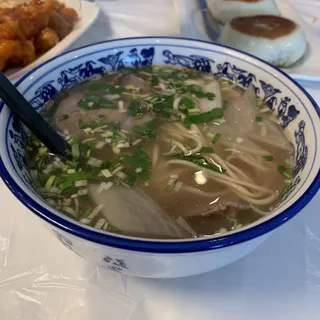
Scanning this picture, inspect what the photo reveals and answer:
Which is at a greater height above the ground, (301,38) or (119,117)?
(119,117)

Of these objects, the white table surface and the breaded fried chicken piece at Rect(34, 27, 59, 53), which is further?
the breaded fried chicken piece at Rect(34, 27, 59, 53)

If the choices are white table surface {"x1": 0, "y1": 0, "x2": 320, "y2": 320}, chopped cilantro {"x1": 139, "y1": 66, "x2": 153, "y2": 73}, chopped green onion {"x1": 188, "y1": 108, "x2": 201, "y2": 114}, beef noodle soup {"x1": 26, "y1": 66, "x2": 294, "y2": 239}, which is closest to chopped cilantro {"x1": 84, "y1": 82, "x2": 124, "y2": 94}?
beef noodle soup {"x1": 26, "y1": 66, "x2": 294, "y2": 239}

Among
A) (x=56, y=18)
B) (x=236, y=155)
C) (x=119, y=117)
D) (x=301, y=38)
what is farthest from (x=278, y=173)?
(x=56, y=18)

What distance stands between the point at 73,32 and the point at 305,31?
3.30 feet

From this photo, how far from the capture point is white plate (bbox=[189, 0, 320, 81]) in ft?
5.24

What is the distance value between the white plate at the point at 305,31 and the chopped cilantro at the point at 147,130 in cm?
65

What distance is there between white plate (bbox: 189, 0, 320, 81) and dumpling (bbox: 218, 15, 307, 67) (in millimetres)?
40

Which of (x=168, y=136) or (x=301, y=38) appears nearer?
(x=168, y=136)

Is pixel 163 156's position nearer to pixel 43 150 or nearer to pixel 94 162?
pixel 94 162

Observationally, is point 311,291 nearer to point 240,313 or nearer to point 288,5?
point 240,313

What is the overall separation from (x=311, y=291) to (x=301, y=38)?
116 centimetres

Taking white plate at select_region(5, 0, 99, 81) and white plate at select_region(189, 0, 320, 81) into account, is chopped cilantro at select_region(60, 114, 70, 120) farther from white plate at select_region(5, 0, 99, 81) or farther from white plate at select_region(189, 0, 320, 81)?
white plate at select_region(189, 0, 320, 81)

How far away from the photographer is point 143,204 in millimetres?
877

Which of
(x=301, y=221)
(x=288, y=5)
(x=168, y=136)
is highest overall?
(x=168, y=136)
